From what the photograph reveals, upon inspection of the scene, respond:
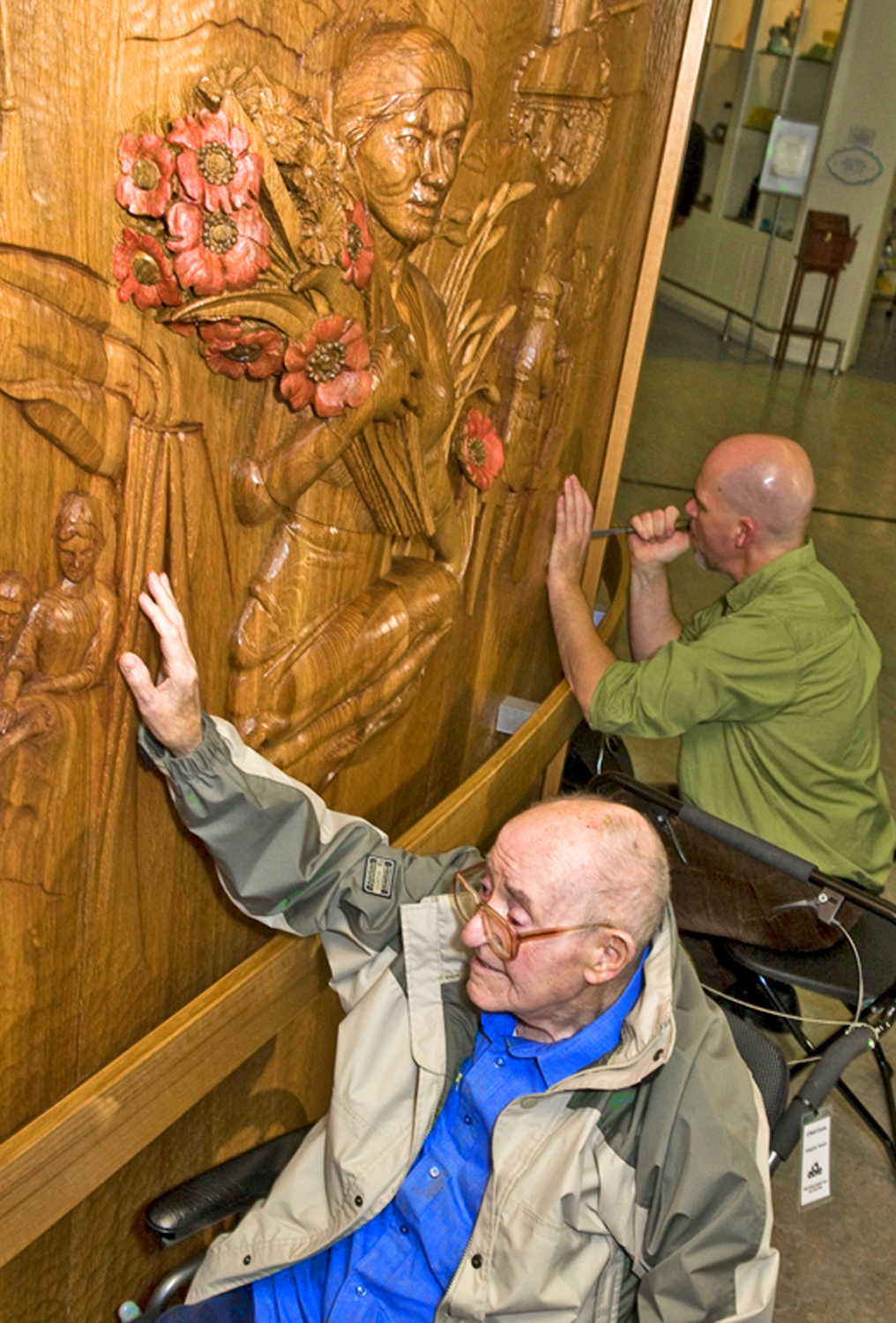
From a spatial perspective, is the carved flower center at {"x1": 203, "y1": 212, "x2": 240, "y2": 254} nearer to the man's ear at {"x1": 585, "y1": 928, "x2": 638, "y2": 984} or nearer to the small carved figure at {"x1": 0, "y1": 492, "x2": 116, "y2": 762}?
the small carved figure at {"x1": 0, "y1": 492, "x2": 116, "y2": 762}

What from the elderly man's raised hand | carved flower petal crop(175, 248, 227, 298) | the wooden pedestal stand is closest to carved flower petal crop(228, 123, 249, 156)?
carved flower petal crop(175, 248, 227, 298)

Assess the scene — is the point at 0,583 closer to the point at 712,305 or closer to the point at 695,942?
the point at 695,942

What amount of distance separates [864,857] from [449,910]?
5.01 ft

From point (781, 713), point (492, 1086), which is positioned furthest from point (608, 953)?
point (781, 713)

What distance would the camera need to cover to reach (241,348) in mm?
1504

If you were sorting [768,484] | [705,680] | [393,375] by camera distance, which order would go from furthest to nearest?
[768,484] → [705,680] → [393,375]

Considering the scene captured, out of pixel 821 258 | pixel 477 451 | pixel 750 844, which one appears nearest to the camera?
pixel 477 451

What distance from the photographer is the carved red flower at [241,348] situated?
1.46 metres

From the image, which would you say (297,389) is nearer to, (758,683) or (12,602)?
(12,602)

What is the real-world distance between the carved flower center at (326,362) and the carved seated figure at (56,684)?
34 centimetres

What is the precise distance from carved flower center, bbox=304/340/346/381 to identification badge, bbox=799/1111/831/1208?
1.46m

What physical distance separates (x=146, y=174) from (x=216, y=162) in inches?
3.2

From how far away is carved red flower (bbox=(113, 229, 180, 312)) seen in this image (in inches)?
52.3

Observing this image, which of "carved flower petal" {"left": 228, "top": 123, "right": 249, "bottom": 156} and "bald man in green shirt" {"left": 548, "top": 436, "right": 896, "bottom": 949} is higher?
"carved flower petal" {"left": 228, "top": 123, "right": 249, "bottom": 156}
